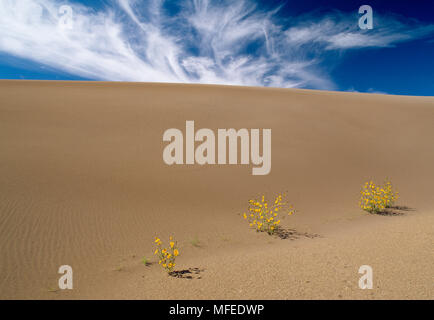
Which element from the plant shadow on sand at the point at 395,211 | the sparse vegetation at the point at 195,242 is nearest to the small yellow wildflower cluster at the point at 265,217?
the sparse vegetation at the point at 195,242

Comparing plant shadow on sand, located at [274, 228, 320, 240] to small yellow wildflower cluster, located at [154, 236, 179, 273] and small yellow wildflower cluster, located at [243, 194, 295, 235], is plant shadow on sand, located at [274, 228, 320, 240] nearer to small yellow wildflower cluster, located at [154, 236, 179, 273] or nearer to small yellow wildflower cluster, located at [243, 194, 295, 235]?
small yellow wildflower cluster, located at [243, 194, 295, 235]

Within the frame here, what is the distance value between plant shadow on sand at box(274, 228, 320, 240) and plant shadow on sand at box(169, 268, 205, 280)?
2310 mm

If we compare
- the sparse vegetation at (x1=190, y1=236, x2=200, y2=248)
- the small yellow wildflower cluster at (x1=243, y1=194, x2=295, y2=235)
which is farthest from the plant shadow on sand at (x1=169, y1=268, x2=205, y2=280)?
the small yellow wildflower cluster at (x1=243, y1=194, x2=295, y2=235)

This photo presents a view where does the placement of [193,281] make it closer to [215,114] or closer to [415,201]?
[415,201]

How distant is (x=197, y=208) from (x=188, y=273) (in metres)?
2.87

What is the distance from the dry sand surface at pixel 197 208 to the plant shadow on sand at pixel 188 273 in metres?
0.08

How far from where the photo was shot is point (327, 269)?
375cm

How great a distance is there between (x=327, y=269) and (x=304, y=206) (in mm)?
3749

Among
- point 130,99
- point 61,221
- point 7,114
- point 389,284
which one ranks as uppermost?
point 130,99

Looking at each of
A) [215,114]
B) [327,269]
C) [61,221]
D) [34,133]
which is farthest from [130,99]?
[327,269]

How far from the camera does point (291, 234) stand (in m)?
5.73

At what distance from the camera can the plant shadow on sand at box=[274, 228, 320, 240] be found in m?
5.55

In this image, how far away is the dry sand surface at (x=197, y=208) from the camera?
363cm
